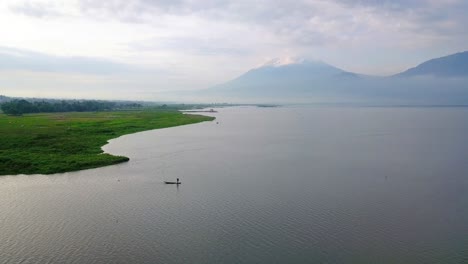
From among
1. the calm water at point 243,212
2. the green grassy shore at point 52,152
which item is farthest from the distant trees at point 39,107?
the calm water at point 243,212

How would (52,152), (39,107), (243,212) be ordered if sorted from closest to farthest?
(243,212)
(52,152)
(39,107)

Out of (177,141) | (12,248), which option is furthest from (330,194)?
(177,141)

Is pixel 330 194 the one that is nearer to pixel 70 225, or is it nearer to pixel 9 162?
pixel 70 225

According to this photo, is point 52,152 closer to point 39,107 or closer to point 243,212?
point 243,212

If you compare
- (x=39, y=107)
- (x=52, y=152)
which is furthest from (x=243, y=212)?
(x=39, y=107)

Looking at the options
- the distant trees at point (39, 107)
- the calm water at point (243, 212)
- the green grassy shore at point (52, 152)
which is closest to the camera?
the calm water at point (243, 212)

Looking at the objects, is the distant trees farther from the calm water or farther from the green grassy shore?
the calm water

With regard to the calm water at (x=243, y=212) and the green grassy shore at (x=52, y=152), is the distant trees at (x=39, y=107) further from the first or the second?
the calm water at (x=243, y=212)

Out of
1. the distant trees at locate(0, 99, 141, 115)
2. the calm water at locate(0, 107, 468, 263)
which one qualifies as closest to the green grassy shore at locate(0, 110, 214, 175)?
the calm water at locate(0, 107, 468, 263)
